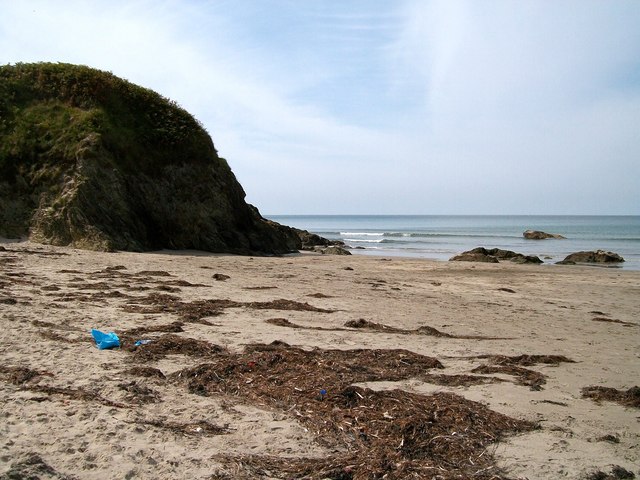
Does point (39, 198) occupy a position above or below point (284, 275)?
above

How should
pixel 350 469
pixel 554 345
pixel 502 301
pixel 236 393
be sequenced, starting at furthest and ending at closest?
pixel 502 301 < pixel 554 345 < pixel 236 393 < pixel 350 469

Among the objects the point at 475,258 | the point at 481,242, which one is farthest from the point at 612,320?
the point at 481,242

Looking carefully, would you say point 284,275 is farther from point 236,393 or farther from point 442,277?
point 236,393

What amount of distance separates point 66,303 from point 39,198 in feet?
42.2

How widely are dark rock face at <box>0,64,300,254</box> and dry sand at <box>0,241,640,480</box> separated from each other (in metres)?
8.68

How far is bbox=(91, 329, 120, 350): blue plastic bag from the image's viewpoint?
590cm

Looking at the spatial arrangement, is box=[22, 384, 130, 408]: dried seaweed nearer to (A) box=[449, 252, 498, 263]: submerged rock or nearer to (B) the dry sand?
(B) the dry sand

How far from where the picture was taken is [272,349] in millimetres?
6180

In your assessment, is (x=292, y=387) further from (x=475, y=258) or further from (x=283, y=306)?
(x=475, y=258)

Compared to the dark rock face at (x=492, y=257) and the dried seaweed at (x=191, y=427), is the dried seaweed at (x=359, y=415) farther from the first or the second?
the dark rock face at (x=492, y=257)

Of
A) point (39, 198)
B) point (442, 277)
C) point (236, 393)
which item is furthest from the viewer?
point (39, 198)

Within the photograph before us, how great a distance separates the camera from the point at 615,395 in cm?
534

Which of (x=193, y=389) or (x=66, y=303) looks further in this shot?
(x=66, y=303)

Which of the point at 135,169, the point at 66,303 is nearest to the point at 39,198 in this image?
the point at 135,169
